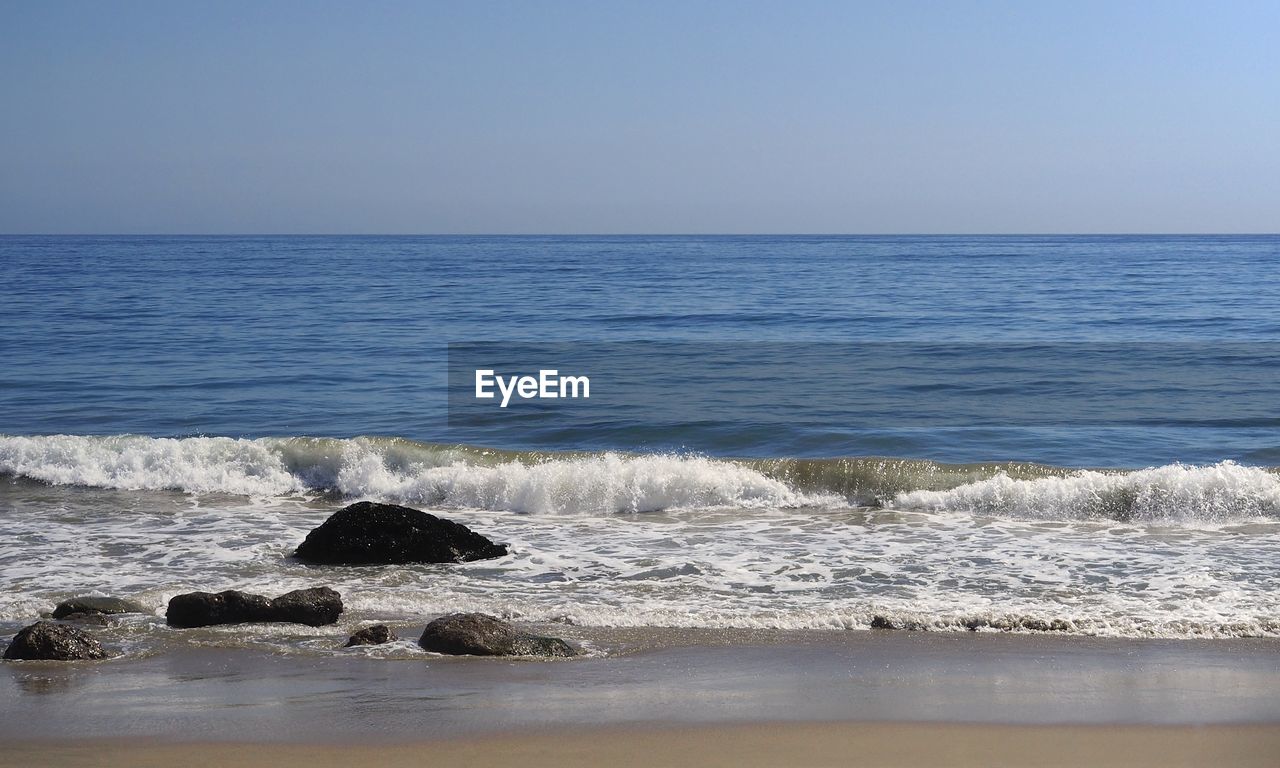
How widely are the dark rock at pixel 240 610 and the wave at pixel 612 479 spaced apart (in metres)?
4.87

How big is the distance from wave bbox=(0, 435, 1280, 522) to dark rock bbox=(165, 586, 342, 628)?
4.87 m

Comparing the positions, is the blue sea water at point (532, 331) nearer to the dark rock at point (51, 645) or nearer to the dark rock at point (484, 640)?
the dark rock at point (484, 640)

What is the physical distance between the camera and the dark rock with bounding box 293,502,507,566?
972 centimetres

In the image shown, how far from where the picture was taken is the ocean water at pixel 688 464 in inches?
342

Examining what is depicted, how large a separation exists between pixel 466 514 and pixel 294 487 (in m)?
2.70

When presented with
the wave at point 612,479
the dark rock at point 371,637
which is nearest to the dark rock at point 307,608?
the dark rock at point 371,637

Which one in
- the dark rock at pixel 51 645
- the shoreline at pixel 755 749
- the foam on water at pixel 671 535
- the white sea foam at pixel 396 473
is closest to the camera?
the shoreline at pixel 755 749

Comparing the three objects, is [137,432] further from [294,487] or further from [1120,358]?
[1120,358]

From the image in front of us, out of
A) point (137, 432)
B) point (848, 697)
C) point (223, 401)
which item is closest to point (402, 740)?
point (848, 697)

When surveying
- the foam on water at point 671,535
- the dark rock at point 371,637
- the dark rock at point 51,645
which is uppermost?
the dark rock at point 51,645

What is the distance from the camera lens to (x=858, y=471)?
13234mm

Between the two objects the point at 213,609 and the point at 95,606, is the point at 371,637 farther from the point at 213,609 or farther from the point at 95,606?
the point at 95,606

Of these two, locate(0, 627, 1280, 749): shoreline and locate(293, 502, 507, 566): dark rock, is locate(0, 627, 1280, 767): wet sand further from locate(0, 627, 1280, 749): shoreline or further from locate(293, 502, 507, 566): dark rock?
locate(293, 502, 507, 566): dark rock

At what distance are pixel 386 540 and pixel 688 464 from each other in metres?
4.45
